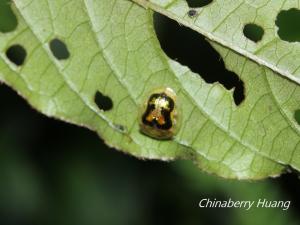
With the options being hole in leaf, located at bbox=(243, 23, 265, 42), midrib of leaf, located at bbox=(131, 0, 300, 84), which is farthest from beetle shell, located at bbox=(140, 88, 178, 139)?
hole in leaf, located at bbox=(243, 23, 265, 42)

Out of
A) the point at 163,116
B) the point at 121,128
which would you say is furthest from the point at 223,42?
the point at 121,128

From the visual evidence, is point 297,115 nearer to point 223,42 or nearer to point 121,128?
point 223,42

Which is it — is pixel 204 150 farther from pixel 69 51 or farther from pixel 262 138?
pixel 69 51

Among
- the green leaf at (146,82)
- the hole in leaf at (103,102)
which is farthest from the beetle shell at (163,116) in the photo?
the hole in leaf at (103,102)

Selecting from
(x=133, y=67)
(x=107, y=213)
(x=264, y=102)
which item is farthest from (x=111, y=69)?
(x=107, y=213)

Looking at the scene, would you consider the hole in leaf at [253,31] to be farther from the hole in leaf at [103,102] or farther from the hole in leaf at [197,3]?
the hole in leaf at [103,102]
